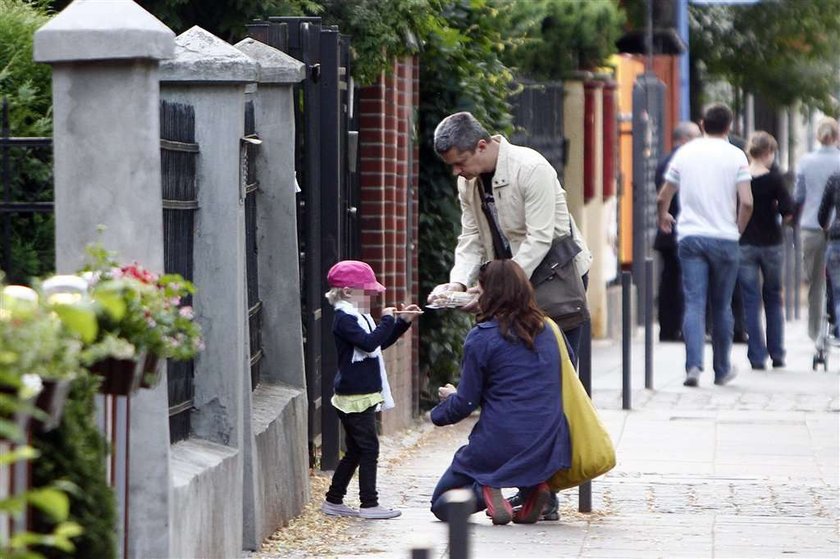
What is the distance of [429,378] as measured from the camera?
35.1 feet

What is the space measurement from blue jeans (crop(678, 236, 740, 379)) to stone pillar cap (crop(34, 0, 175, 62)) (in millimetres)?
7614

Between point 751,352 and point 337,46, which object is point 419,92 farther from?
point 751,352

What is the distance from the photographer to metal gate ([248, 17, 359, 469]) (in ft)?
26.4

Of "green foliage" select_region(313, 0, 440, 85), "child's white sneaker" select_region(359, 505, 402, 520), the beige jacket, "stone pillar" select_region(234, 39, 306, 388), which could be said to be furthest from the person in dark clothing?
"child's white sneaker" select_region(359, 505, 402, 520)

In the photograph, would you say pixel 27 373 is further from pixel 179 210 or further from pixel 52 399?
pixel 179 210

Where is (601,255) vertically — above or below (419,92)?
below

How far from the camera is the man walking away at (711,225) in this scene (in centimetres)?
1198

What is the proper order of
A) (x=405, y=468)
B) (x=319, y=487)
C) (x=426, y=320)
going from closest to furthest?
(x=319, y=487), (x=405, y=468), (x=426, y=320)

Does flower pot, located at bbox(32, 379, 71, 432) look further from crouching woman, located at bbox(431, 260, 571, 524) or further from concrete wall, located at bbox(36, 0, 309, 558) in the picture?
crouching woman, located at bbox(431, 260, 571, 524)

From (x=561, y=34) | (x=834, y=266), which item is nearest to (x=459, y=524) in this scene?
(x=834, y=266)

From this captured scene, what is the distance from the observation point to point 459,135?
23.9 ft

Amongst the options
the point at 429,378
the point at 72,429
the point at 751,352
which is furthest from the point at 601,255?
the point at 72,429

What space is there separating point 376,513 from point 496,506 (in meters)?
0.57

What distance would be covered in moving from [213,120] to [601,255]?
988 centimetres
